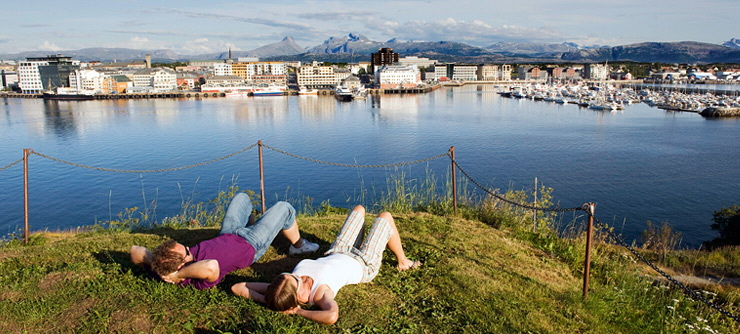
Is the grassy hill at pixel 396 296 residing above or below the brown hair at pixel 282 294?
below

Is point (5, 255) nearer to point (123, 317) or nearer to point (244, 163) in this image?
point (123, 317)

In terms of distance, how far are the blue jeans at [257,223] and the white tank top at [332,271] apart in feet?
1.99

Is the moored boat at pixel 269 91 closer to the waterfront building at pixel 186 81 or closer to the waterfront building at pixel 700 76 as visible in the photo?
the waterfront building at pixel 186 81

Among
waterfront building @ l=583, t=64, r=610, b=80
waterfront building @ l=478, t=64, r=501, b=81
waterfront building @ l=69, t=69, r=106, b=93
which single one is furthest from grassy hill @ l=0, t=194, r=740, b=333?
waterfront building @ l=583, t=64, r=610, b=80

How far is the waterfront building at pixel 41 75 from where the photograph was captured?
76.6 metres

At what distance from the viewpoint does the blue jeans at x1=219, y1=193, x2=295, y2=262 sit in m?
3.46

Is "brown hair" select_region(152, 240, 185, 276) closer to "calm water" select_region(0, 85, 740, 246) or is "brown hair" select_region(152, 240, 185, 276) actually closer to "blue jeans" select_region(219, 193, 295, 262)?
"blue jeans" select_region(219, 193, 295, 262)

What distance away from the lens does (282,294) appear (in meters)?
2.61

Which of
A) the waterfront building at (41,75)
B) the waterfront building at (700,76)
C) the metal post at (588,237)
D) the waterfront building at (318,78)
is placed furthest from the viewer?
the waterfront building at (700,76)

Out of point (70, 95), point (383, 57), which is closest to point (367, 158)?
point (70, 95)

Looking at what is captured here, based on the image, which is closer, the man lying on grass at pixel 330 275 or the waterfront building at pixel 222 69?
the man lying on grass at pixel 330 275

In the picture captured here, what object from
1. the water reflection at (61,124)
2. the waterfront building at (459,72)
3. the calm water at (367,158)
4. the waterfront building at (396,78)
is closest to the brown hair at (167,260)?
the calm water at (367,158)

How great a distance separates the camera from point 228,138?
97.7 ft

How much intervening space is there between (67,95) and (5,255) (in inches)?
2939
